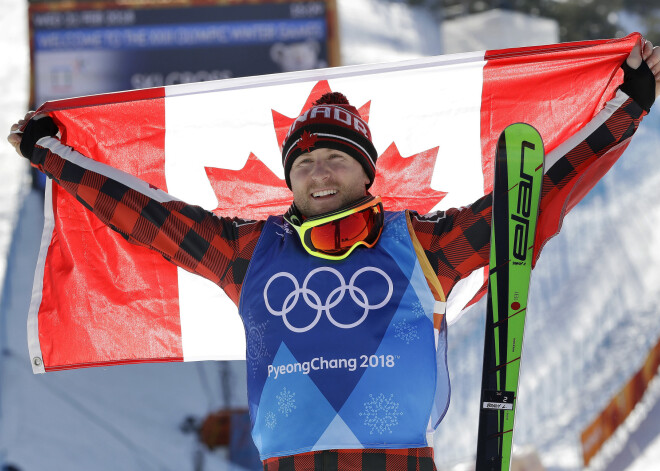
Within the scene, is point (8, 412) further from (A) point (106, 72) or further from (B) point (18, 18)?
(B) point (18, 18)

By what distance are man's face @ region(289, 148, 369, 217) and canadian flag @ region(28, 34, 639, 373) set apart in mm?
639

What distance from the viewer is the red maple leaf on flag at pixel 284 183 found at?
10.9 feet

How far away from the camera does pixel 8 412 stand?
7.19 meters

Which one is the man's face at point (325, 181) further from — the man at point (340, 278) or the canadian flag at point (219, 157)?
the canadian flag at point (219, 157)

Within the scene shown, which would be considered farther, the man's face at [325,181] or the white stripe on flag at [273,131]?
the white stripe on flag at [273,131]

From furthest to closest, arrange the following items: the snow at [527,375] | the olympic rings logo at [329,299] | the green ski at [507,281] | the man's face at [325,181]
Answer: the snow at [527,375] → the man's face at [325,181] → the olympic rings logo at [329,299] → the green ski at [507,281]

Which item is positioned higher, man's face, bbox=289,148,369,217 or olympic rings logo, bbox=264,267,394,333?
man's face, bbox=289,148,369,217

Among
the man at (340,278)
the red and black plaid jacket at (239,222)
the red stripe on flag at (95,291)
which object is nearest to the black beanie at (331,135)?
the man at (340,278)

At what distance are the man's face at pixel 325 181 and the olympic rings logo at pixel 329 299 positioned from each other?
22cm

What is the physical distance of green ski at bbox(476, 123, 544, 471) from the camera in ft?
7.54

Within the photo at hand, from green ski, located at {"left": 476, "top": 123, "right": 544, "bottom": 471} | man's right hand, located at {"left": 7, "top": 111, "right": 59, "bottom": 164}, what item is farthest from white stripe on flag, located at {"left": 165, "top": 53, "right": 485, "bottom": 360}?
green ski, located at {"left": 476, "top": 123, "right": 544, "bottom": 471}

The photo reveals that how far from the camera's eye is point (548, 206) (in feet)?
8.11

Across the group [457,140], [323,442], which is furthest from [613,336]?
[323,442]

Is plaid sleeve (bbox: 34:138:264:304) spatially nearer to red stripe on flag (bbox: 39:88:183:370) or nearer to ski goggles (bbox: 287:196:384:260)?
ski goggles (bbox: 287:196:384:260)
